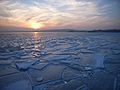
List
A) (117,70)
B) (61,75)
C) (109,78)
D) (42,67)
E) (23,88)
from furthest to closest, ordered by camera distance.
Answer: (42,67) → (117,70) → (61,75) → (109,78) → (23,88)

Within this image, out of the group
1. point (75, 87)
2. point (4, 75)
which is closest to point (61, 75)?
point (75, 87)

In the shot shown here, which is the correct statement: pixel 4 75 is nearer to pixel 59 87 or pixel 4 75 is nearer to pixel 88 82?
pixel 59 87

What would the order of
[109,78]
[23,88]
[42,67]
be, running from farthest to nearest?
[42,67], [109,78], [23,88]

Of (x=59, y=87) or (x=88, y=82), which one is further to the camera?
(x=88, y=82)

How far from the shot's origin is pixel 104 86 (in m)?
3.05

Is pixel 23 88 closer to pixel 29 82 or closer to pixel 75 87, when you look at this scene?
pixel 29 82

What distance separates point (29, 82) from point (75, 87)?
0.96 meters

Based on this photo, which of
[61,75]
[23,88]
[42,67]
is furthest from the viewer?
[42,67]

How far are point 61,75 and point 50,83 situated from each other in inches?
22.9

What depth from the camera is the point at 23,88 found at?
2.96 meters

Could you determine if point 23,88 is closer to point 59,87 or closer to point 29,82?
point 29,82

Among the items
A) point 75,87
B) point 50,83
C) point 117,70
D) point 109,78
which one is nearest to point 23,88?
point 50,83

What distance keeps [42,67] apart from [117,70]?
81.2 inches

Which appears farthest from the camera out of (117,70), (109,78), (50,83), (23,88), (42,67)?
(42,67)
